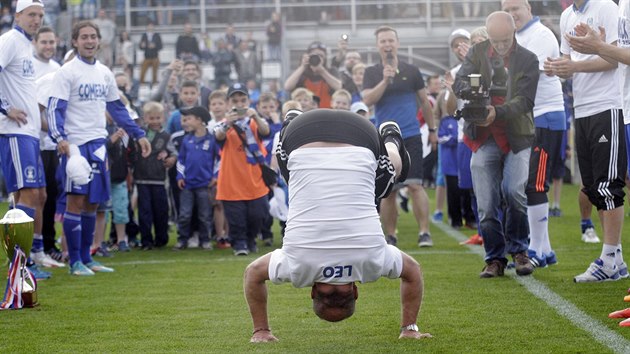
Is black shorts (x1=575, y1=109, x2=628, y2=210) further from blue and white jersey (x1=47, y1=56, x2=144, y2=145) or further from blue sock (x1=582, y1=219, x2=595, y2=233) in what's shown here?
blue and white jersey (x1=47, y1=56, x2=144, y2=145)

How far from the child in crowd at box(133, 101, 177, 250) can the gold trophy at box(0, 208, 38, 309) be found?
5384mm

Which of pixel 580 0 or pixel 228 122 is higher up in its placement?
pixel 580 0

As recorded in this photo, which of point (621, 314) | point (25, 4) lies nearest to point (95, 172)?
point (25, 4)

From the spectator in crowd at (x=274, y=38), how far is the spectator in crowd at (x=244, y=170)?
62.1 feet

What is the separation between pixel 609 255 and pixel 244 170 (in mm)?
5119

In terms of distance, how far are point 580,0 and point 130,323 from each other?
4150mm

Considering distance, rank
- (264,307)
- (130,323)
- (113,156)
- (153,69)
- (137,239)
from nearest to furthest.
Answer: (264,307)
(130,323)
(113,156)
(137,239)
(153,69)

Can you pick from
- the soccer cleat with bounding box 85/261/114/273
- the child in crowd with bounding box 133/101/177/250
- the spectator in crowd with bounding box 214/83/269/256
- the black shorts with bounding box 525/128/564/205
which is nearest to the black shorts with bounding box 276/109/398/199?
the black shorts with bounding box 525/128/564/205

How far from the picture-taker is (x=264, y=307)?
6.34 metres

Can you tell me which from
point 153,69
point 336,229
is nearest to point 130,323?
point 336,229

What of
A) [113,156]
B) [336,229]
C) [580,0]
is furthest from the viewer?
[113,156]

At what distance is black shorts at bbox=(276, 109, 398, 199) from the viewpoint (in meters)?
6.00

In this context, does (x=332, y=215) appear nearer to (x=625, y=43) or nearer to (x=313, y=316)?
(x=313, y=316)

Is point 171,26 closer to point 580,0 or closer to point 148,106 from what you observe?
point 148,106
